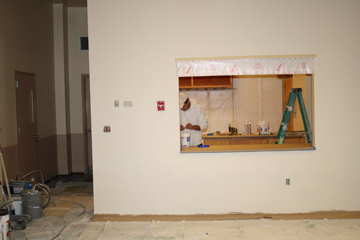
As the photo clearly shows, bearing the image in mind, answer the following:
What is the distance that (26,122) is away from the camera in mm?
5375

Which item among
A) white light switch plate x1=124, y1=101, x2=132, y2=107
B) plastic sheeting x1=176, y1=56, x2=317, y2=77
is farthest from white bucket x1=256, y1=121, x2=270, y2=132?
white light switch plate x1=124, y1=101, x2=132, y2=107

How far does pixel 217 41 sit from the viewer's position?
3.90 m

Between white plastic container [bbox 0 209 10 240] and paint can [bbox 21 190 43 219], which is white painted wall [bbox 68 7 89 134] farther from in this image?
white plastic container [bbox 0 209 10 240]

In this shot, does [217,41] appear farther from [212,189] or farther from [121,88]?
[212,189]

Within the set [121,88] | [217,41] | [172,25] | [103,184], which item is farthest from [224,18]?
[103,184]

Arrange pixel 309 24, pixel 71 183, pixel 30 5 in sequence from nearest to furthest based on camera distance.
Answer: pixel 309 24
pixel 30 5
pixel 71 183

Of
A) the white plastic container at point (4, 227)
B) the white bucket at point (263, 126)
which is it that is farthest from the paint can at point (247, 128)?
the white plastic container at point (4, 227)

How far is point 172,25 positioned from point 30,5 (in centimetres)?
317

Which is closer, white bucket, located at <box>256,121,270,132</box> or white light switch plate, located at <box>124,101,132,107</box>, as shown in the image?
white light switch plate, located at <box>124,101,132,107</box>

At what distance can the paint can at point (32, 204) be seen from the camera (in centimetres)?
411

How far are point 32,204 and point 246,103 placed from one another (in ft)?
14.0

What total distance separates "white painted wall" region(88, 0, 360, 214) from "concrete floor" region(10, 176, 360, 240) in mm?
208

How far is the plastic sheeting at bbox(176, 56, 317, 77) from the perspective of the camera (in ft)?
12.6

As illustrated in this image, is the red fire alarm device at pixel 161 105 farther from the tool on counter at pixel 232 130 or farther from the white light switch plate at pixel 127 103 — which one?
the tool on counter at pixel 232 130
